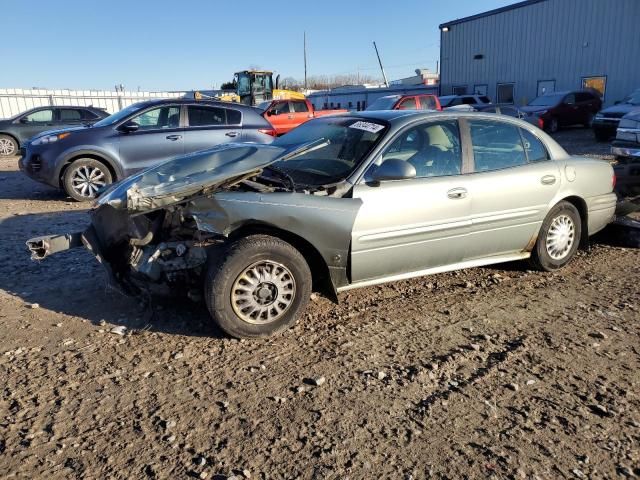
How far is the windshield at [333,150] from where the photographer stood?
409 centimetres

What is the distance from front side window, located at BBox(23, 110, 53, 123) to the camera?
15453 mm

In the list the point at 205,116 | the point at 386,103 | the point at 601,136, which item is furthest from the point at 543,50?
the point at 205,116

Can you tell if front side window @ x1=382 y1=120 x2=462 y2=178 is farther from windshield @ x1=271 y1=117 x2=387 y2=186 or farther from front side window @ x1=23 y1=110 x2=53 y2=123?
front side window @ x1=23 y1=110 x2=53 y2=123

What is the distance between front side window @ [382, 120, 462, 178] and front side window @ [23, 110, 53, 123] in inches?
575

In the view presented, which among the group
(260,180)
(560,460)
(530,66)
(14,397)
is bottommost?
(560,460)

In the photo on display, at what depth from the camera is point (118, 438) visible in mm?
2652

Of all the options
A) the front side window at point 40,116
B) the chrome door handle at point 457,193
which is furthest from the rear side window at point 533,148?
the front side window at point 40,116

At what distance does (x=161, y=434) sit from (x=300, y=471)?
2.52ft

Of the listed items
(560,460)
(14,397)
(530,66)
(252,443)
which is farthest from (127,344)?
(530,66)

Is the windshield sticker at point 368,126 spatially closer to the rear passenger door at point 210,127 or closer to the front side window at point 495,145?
the front side window at point 495,145

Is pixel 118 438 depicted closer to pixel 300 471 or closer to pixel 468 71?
pixel 300 471

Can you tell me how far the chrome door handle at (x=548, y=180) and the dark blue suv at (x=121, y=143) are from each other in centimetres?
536

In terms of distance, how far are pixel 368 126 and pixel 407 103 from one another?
14.2 m

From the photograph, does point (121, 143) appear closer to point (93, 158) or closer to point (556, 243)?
point (93, 158)
